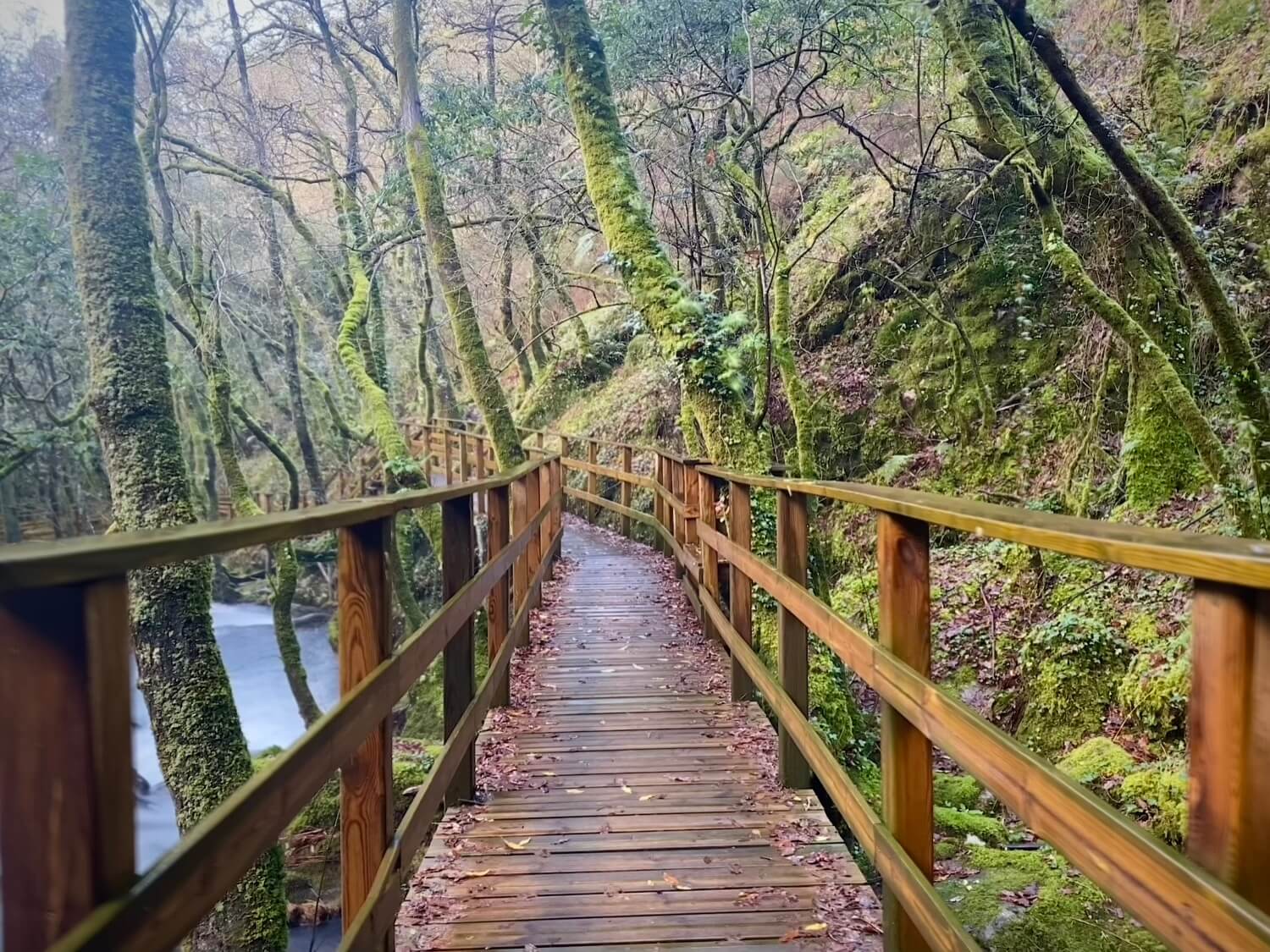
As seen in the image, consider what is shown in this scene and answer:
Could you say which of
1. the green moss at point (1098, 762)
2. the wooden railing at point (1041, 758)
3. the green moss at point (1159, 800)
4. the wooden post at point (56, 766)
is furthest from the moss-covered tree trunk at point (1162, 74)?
the wooden post at point (56, 766)

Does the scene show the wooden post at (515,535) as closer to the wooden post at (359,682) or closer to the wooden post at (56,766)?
the wooden post at (359,682)

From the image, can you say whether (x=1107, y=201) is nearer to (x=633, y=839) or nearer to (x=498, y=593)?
(x=498, y=593)

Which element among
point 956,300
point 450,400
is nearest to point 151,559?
point 956,300

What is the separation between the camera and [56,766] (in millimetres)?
984

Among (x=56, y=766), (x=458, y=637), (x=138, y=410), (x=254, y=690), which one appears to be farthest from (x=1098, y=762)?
(x=254, y=690)

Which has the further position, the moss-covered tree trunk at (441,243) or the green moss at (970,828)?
the moss-covered tree trunk at (441,243)

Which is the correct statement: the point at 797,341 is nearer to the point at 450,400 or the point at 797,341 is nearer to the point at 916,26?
the point at 916,26

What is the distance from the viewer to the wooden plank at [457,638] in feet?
10.1

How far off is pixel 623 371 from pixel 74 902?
17391 millimetres

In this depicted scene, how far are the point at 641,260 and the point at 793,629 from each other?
4.27 meters

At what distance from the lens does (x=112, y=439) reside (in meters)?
5.65

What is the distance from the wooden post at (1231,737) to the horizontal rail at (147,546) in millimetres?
1418

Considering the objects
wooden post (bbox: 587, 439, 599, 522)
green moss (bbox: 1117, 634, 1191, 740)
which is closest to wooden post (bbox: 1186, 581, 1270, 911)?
green moss (bbox: 1117, 634, 1191, 740)

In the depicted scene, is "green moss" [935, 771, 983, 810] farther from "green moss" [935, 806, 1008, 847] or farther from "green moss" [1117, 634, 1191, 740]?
"green moss" [1117, 634, 1191, 740]
